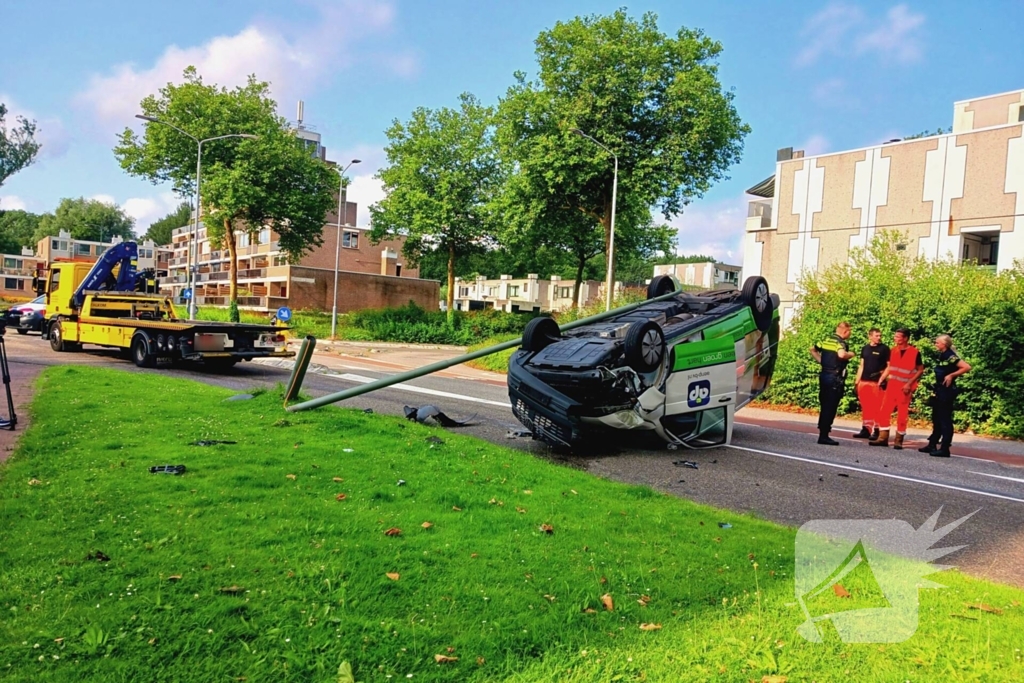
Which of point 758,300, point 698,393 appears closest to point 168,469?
point 698,393

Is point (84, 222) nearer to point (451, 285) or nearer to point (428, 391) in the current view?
point (451, 285)

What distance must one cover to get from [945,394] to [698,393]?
4.06 meters

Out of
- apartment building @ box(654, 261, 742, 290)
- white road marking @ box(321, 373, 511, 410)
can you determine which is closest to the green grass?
white road marking @ box(321, 373, 511, 410)

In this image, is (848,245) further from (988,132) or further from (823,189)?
(988,132)

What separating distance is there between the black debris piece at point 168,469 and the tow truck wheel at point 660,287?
744 centimetres

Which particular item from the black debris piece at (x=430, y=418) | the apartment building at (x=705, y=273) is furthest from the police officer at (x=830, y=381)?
the apartment building at (x=705, y=273)

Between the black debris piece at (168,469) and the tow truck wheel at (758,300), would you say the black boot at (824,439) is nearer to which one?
the tow truck wheel at (758,300)

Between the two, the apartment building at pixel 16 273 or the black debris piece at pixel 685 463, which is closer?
the black debris piece at pixel 685 463

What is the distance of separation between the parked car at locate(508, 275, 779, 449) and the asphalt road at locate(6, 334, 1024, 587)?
43 centimetres

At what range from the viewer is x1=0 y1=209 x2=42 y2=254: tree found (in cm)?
10794

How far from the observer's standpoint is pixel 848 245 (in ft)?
96.8

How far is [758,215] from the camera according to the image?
35.5m

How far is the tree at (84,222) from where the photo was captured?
109938mm

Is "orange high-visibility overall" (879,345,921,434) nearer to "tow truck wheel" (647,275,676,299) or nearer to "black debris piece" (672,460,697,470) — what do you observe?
"tow truck wheel" (647,275,676,299)
